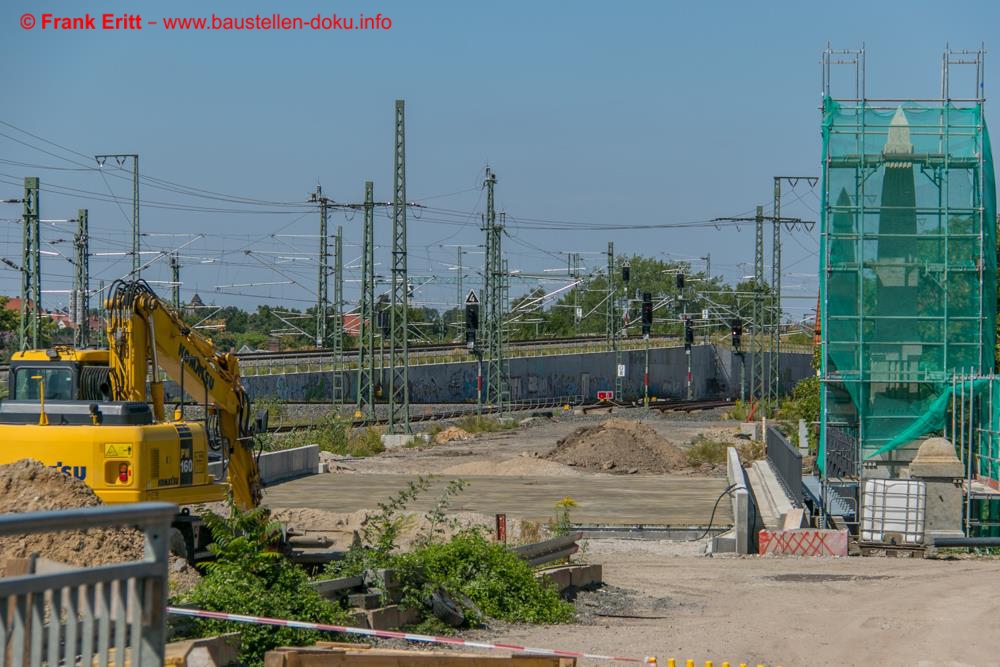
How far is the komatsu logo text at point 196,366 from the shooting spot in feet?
56.3

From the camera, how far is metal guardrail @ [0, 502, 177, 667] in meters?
4.16

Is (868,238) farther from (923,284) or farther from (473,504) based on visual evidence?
(473,504)

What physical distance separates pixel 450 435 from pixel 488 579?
37508 mm

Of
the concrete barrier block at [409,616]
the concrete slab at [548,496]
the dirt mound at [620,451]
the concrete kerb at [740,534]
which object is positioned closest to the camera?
the concrete barrier block at [409,616]

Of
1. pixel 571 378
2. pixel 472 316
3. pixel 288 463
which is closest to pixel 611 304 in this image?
pixel 571 378

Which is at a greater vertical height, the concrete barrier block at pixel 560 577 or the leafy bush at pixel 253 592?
the leafy bush at pixel 253 592

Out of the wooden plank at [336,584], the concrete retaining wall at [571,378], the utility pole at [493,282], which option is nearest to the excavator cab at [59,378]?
the wooden plank at [336,584]

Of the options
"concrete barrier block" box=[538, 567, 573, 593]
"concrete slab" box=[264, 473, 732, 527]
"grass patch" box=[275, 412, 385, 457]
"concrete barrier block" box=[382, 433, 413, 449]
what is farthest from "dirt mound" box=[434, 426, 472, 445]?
"concrete barrier block" box=[538, 567, 573, 593]

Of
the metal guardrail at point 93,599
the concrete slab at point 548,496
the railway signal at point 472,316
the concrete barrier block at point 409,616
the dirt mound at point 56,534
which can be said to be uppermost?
the railway signal at point 472,316

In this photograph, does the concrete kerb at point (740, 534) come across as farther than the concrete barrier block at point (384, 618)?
Yes

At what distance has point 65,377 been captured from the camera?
15.9 meters

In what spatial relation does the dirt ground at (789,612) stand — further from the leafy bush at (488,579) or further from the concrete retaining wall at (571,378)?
the concrete retaining wall at (571,378)

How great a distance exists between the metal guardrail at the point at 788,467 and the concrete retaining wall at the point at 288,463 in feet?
44.1

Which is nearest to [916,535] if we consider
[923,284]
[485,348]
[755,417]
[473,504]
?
[923,284]
